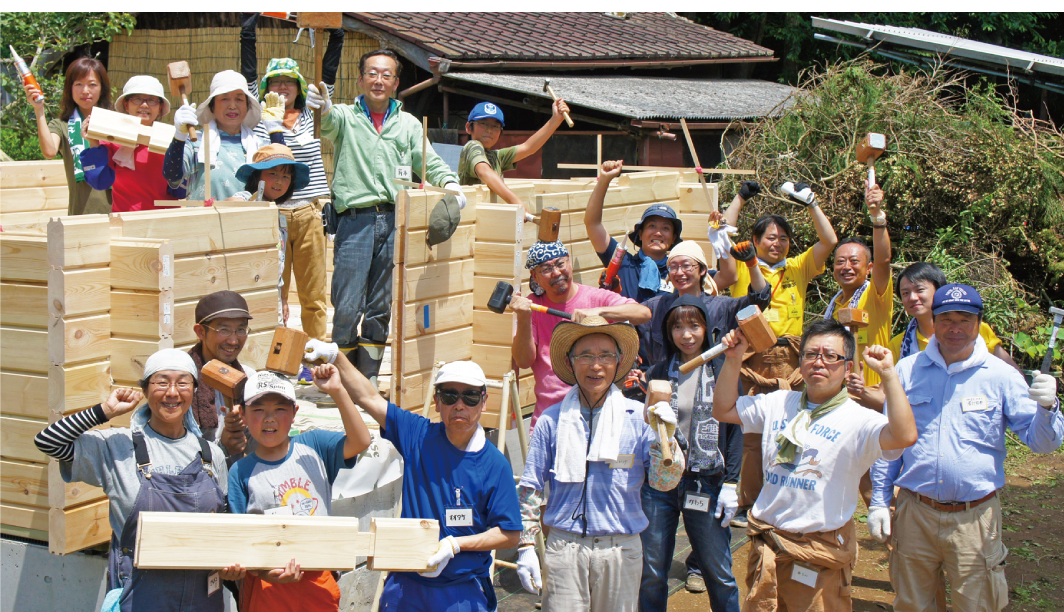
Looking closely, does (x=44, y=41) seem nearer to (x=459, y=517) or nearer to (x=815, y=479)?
(x=459, y=517)

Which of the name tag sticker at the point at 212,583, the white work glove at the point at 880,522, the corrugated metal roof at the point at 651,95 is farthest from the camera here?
the corrugated metal roof at the point at 651,95

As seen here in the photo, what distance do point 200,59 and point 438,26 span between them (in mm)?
3746

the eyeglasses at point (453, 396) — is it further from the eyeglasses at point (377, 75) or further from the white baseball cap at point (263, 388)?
the eyeglasses at point (377, 75)

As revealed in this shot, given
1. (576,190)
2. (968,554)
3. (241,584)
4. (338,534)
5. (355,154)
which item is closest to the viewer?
(338,534)

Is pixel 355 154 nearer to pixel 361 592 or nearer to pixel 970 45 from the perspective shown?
pixel 361 592

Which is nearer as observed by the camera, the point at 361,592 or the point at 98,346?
the point at 98,346

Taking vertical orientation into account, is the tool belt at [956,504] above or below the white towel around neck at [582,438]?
below

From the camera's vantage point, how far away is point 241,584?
4.01m

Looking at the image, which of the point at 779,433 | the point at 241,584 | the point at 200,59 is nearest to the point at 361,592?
the point at 241,584

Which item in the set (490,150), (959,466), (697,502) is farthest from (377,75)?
(959,466)

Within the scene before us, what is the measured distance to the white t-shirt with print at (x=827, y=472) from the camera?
401cm

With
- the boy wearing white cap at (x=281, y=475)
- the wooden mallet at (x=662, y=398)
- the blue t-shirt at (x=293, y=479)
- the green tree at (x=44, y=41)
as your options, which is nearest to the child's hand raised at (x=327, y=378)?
the boy wearing white cap at (x=281, y=475)

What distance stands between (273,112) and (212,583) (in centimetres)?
339

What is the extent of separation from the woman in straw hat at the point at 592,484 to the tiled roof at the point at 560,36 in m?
9.02
